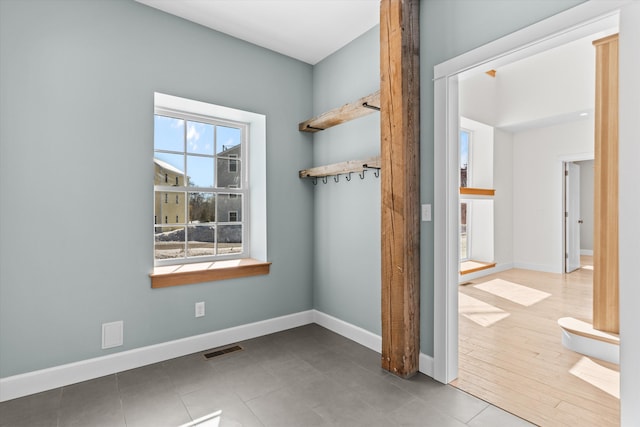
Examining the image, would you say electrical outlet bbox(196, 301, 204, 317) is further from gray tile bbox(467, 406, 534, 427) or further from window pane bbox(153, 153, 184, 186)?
gray tile bbox(467, 406, 534, 427)

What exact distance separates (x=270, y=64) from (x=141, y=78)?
1.21 m

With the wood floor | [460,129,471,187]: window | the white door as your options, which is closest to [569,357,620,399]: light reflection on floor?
the wood floor

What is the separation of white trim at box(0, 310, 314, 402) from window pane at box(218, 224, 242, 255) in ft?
2.48

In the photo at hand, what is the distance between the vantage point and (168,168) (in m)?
2.97

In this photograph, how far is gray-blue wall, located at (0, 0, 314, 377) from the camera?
209 cm

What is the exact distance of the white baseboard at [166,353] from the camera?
211 centimetres

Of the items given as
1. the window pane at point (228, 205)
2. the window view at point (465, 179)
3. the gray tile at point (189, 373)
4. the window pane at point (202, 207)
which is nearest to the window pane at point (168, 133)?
the window pane at point (202, 207)

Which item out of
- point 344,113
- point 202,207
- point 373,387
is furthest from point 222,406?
point 344,113

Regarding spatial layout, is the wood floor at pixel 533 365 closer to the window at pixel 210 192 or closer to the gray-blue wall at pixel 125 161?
the gray-blue wall at pixel 125 161

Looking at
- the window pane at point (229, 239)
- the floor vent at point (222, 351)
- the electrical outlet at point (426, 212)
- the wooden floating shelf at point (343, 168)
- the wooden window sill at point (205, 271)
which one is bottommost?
the floor vent at point (222, 351)

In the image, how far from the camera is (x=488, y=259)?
598 cm

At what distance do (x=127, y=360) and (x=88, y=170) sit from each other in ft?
4.64

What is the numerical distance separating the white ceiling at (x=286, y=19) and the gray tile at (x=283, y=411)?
Answer: 2813 mm

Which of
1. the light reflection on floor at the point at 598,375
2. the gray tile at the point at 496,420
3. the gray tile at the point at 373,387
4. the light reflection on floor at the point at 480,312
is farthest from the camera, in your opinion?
the light reflection on floor at the point at 480,312
